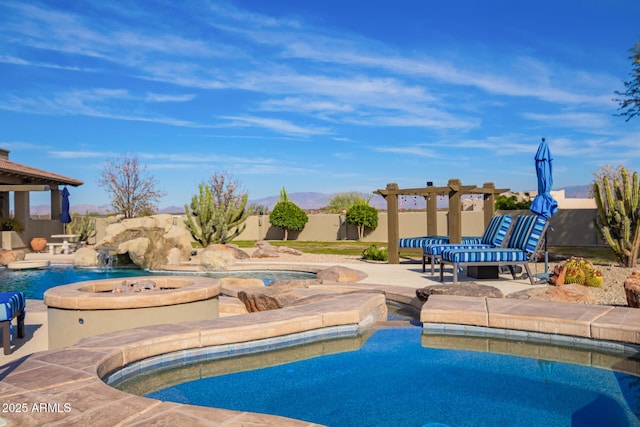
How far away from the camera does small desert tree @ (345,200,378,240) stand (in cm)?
2705

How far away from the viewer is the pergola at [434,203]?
11992 millimetres

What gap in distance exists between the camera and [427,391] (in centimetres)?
387

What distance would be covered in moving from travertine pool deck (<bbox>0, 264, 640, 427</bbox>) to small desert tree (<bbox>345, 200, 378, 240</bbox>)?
19.6 m

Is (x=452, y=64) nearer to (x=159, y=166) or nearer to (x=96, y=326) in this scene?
(x=96, y=326)

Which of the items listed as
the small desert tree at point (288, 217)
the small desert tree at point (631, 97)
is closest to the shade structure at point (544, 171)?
the small desert tree at point (631, 97)

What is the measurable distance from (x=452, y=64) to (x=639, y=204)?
9.85m

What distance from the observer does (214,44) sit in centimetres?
1938

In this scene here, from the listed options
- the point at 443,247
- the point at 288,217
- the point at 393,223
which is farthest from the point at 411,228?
the point at 443,247

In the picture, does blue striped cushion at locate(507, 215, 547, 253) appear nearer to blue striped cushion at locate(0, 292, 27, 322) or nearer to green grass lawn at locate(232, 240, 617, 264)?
green grass lawn at locate(232, 240, 617, 264)

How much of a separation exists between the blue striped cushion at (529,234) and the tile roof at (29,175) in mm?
18878

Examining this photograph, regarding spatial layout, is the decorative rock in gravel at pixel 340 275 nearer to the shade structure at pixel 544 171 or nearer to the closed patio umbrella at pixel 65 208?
Answer: the shade structure at pixel 544 171

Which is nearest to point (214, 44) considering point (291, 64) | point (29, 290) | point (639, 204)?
point (291, 64)

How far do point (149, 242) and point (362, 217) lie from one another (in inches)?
591

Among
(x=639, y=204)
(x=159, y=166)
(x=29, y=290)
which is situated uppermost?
(x=159, y=166)
